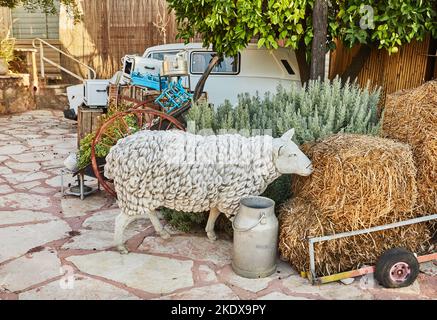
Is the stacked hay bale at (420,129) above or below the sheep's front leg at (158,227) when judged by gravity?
above

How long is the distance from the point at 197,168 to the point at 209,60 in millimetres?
5073

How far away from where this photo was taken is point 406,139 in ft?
13.3

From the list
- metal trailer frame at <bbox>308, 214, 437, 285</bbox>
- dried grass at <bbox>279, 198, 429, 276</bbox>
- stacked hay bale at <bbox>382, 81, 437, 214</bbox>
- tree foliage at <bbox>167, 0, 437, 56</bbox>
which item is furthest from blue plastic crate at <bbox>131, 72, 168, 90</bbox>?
metal trailer frame at <bbox>308, 214, 437, 285</bbox>

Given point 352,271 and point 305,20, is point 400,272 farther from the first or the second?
point 305,20

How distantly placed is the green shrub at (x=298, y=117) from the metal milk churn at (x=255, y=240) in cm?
83

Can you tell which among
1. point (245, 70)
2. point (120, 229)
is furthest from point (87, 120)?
point (120, 229)

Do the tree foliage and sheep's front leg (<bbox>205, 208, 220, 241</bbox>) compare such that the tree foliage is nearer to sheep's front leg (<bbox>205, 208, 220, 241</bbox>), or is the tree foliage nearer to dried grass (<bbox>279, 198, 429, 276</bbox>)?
sheep's front leg (<bbox>205, 208, 220, 241</bbox>)

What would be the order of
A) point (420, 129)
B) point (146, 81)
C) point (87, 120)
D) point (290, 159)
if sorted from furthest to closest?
point (87, 120) < point (146, 81) < point (420, 129) < point (290, 159)

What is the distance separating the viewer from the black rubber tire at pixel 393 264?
345 cm

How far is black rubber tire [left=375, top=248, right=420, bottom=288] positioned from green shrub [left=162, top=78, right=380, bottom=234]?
124cm

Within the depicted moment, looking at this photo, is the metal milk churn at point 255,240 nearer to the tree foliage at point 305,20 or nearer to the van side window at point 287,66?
the tree foliage at point 305,20

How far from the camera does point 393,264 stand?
3436mm

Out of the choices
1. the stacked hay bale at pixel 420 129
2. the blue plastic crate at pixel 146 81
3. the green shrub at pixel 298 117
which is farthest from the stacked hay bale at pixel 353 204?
the blue plastic crate at pixel 146 81
